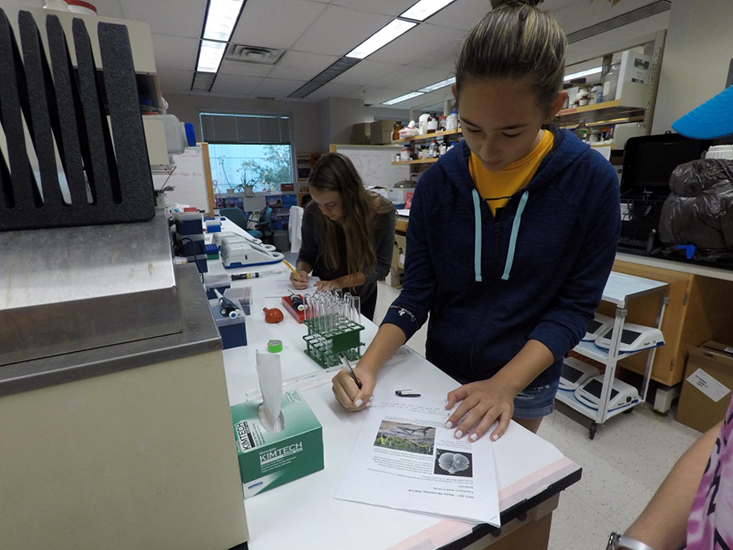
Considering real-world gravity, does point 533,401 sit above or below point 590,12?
below

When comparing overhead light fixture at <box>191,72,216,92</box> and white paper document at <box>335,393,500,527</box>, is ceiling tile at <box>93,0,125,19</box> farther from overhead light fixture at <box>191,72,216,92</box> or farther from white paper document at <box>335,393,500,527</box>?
white paper document at <box>335,393,500,527</box>

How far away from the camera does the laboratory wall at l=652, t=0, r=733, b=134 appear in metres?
2.09

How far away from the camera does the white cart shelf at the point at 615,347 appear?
5.47 ft

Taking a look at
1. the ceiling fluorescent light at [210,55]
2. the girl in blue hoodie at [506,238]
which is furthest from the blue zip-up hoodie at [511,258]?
the ceiling fluorescent light at [210,55]

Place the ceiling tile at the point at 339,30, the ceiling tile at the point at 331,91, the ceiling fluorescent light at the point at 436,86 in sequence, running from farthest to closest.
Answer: the ceiling tile at the point at 331,91, the ceiling fluorescent light at the point at 436,86, the ceiling tile at the point at 339,30

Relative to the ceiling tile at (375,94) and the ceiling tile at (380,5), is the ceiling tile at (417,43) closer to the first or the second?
the ceiling tile at (380,5)

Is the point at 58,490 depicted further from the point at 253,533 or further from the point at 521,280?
the point at 521,280

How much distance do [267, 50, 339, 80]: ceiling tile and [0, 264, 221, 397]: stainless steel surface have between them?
4.77 metres

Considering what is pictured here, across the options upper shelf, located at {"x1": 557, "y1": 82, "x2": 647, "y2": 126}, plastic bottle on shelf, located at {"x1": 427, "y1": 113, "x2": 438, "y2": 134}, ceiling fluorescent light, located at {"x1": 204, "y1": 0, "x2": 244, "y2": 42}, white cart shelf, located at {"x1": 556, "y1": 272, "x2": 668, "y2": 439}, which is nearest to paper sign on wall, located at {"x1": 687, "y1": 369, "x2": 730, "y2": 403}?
white cart shelf, located at {"x1": 556, "y1": 272, "x2": 668, "y2": 439}

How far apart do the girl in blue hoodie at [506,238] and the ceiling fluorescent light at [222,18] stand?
3223 mm

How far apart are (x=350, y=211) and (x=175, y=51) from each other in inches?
153

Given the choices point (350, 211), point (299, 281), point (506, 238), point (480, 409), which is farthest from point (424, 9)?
point (480, 409)

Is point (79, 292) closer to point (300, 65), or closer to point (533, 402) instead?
point (533, 402)

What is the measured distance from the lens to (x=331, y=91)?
6.48 meters
